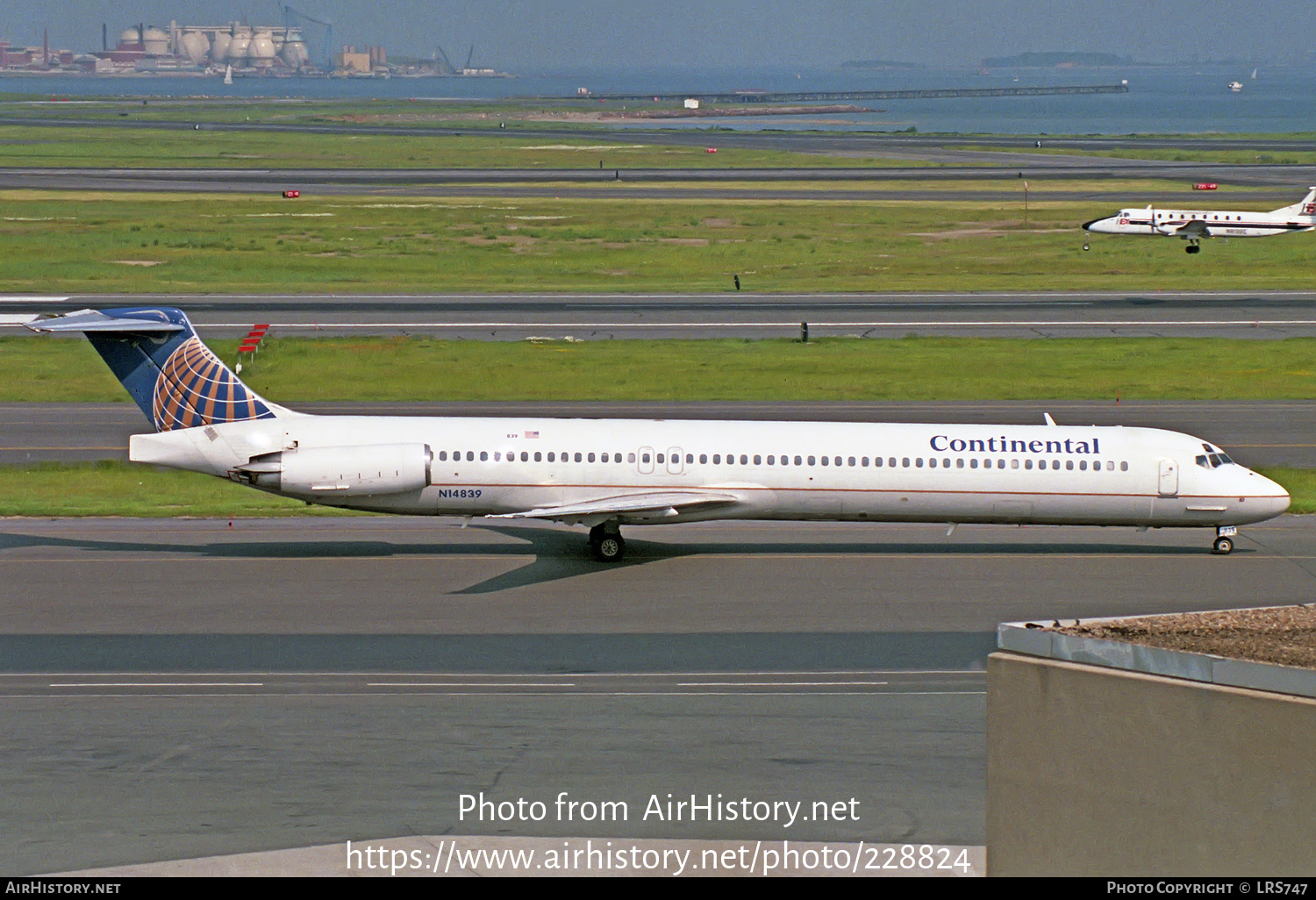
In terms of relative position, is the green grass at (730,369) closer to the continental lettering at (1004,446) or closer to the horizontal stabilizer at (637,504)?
the continental lettering at (1004,446)

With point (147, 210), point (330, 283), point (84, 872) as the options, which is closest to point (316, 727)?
point (84, 872)

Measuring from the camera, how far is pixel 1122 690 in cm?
1241

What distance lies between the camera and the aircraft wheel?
115 feet

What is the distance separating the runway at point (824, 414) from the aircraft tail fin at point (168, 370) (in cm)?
1264

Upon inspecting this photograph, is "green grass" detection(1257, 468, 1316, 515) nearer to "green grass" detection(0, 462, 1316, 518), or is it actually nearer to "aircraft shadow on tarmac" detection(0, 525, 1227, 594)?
"green grass" detection(0, 462, 1316, 518)

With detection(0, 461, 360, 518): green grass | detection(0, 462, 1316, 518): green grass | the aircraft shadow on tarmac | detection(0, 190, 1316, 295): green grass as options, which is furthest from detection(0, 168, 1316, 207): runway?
the aircraft shadow on tarmac

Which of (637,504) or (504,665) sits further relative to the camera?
(637,504)

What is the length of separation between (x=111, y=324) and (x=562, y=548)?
37.2 feet

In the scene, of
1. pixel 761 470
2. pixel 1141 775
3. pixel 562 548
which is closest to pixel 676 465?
pixel 761 470

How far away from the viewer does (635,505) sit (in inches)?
1334

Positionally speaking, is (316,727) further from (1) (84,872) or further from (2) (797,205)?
(2) (797,205)

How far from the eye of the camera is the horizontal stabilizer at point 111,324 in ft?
113

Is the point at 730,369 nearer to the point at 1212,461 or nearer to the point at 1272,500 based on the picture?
the point at 1212,461

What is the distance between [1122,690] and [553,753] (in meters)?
11.6
